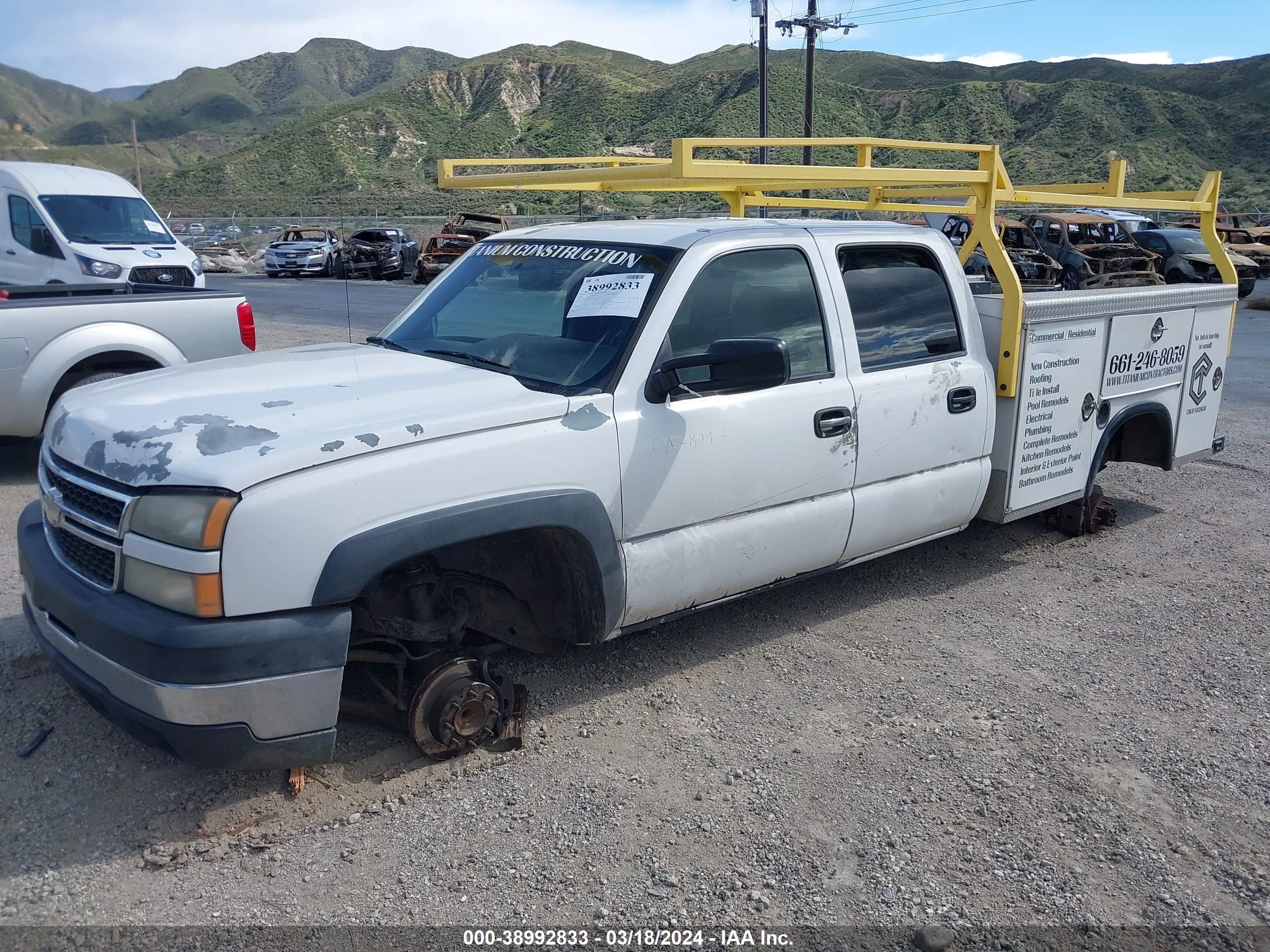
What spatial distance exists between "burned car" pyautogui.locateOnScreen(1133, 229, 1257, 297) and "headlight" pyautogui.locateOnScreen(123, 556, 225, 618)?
21434 mm

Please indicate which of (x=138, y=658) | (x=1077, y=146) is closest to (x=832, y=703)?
(x=138, y=658)

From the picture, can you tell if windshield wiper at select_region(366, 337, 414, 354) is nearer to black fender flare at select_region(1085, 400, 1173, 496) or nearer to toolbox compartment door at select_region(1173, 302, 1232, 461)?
black fender flare at select_region(1085, 400, 1173, 496)

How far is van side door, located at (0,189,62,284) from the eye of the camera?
1423 centimetres

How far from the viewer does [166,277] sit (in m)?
14.8

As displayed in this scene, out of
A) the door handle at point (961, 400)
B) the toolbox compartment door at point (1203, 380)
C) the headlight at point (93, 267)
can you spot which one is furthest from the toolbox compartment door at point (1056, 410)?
the headlight at point (93, 267)

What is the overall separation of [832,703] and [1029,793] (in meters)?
0.85

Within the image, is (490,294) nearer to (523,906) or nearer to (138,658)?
(138,658)

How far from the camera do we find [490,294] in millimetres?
4559

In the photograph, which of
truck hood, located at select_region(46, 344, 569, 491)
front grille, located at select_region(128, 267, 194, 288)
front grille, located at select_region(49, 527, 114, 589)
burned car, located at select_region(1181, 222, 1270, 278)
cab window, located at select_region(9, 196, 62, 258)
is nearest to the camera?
truck hood, located at select_region(46, 344, 569, 491)

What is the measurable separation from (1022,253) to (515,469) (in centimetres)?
1940

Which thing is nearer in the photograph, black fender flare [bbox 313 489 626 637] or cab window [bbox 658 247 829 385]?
black fender flare [bbox 313 489 626 637]

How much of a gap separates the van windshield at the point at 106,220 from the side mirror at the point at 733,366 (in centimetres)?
1324

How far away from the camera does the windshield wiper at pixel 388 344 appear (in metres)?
4.48

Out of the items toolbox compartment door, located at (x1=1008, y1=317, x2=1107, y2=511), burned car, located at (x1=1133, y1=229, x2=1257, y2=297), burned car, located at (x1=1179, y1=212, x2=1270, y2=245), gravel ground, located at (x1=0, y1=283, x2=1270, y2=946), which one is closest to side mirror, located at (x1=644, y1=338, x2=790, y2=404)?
gravel ground, located at (x1=0, y1=283, x2=1270, y2=946)
